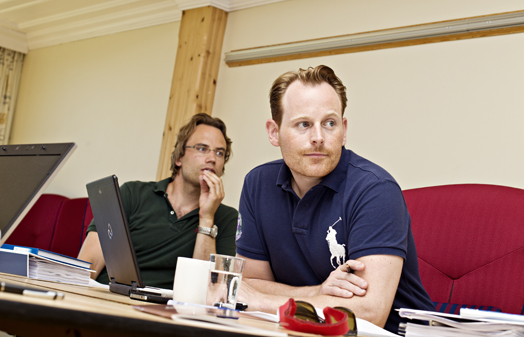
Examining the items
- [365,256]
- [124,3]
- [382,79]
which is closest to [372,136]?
[382,79]

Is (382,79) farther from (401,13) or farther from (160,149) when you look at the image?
(160,149)

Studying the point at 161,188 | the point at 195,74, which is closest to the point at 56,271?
the point at 161,188

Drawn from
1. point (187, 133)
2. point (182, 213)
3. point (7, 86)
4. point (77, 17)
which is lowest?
point (182, 213)

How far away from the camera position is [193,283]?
1.00 metres

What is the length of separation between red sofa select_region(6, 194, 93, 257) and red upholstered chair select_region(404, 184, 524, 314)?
104 inches

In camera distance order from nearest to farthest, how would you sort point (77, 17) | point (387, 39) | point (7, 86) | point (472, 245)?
point (472, 245) < point (387, 39) < point (77, 17) < point (7, 86)

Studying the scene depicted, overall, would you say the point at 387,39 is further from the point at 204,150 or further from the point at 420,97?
the point at 204,150

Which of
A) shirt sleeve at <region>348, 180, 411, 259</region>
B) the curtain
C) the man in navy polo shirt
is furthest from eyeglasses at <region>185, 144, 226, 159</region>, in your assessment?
the curtain

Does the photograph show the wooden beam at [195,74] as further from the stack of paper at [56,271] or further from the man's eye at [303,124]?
the stack of paper at [56,271]

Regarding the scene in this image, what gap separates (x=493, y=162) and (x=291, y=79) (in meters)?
1.30

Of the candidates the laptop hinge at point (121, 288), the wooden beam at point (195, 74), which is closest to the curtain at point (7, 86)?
the wooden beam at point (195, 74)

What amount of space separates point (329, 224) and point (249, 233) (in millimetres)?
349

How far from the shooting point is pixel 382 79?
299 centimetres

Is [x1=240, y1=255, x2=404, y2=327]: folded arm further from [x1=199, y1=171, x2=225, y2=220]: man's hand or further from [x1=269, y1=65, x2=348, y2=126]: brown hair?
[x1=199, y1=171, x2=225, y2=220]: man's hand
